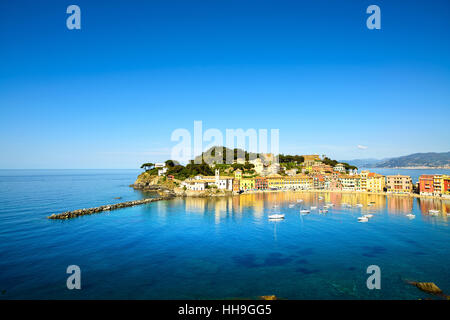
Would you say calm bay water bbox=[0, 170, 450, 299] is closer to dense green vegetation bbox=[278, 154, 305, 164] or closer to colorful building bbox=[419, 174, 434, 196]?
colorful building bbox=[419, 174, 434, 196]

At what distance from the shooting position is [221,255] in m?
18.2

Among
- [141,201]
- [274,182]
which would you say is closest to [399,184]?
[274,182]

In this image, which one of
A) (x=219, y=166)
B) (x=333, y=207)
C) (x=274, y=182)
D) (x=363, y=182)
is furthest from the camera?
(x=219, y=166)

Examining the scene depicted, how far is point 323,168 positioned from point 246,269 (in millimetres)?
62062

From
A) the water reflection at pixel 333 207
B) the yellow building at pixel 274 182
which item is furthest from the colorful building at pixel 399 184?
the yellow building at pixel 274 182

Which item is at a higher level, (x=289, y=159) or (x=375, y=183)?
(x=289, y=159)

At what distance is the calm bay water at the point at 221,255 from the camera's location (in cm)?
1319

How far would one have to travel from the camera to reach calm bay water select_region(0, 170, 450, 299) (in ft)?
43.3

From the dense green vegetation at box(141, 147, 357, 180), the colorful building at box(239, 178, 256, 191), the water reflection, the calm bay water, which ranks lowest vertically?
the calm bay water

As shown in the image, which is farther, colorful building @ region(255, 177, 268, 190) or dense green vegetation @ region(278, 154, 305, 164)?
dense green vegetation @ region(278, 154, 305, 164)

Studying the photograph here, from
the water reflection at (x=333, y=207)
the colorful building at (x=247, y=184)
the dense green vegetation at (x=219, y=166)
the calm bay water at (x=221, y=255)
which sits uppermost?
the dense green vegetation at (x=219, y=166)

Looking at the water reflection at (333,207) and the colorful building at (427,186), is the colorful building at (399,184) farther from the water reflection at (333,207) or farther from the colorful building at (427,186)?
the water reflection at (333,207)

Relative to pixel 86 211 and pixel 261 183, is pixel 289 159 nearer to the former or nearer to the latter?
pixel 261 183

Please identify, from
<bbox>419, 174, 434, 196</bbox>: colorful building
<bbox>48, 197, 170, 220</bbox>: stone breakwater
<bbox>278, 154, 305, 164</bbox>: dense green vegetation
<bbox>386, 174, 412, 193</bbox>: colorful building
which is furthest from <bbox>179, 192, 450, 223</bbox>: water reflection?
<bbox>278, 154, 305, 164</bbox>: dense green vegetation
